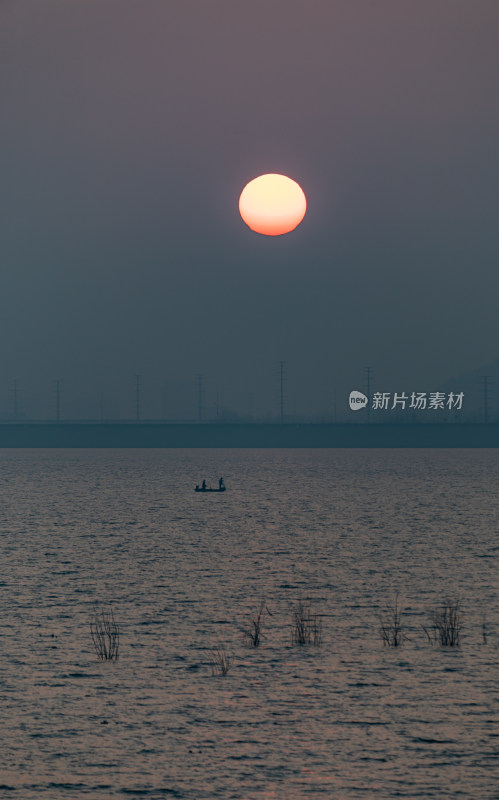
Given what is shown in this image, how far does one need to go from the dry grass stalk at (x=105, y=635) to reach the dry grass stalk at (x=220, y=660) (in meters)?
2.73

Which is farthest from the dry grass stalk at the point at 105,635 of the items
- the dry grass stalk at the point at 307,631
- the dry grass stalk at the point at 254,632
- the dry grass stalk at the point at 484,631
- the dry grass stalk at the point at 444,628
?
the dry grass stalk at the point at 484,631

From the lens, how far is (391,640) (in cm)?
2977

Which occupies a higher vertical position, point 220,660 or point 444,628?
point 444,628

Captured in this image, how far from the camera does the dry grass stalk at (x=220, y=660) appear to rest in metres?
25.8

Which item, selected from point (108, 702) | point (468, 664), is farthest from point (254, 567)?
point (108, 702)

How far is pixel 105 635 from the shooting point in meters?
30.9

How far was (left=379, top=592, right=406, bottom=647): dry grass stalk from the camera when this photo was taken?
97.0 feet

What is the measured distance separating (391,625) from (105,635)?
9196 mm

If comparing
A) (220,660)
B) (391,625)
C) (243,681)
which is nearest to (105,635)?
(220,660)

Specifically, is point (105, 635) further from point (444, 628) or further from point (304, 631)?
point (444, 628)

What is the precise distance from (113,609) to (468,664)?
1477 cm

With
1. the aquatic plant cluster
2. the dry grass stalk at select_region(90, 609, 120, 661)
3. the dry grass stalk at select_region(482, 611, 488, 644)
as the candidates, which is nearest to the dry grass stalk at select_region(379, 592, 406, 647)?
the aquatic plant cluster

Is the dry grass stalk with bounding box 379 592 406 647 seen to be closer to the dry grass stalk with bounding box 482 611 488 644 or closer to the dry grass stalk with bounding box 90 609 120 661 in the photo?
the dry grass stalk with bounding box 482 611 488 644

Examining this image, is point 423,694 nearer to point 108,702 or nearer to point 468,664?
point 468,664
